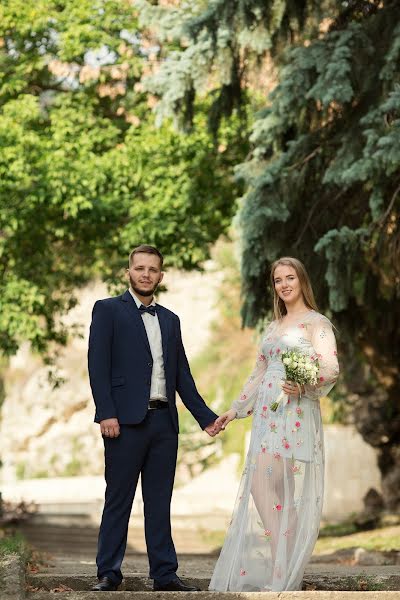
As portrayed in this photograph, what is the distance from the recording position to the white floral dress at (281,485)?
562 cm

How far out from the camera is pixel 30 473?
32.7m

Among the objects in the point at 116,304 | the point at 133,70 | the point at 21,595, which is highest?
the point at 133,70

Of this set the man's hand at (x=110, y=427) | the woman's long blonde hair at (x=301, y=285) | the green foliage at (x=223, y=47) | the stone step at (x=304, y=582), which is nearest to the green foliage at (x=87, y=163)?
the green foliage at (x=223, y=47)

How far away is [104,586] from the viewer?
554cm

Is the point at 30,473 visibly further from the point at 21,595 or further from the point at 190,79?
the point at 21,595

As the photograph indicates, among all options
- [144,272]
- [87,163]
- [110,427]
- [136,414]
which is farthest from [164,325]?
[87,163]

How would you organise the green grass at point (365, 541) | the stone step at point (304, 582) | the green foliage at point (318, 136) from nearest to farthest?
the stone step at point (304, 582) < the green foliage at point (318, 136) < the green grass at point (365, 541)

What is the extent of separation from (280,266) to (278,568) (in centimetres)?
159

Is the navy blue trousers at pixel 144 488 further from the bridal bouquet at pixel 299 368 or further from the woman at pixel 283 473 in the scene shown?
the bridal bouquet at pixel 299 368

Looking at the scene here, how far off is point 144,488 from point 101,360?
0.72 metres

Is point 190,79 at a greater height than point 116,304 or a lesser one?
greater

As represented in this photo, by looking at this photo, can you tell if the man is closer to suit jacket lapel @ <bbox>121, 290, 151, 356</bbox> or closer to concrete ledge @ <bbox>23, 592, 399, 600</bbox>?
suit jacket lapel @ <bbox>121, 290, 151, 356</bbox>

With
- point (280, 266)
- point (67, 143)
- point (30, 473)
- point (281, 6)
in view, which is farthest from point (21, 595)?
point (30, 473)

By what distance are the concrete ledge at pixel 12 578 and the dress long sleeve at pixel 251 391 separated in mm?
1424
